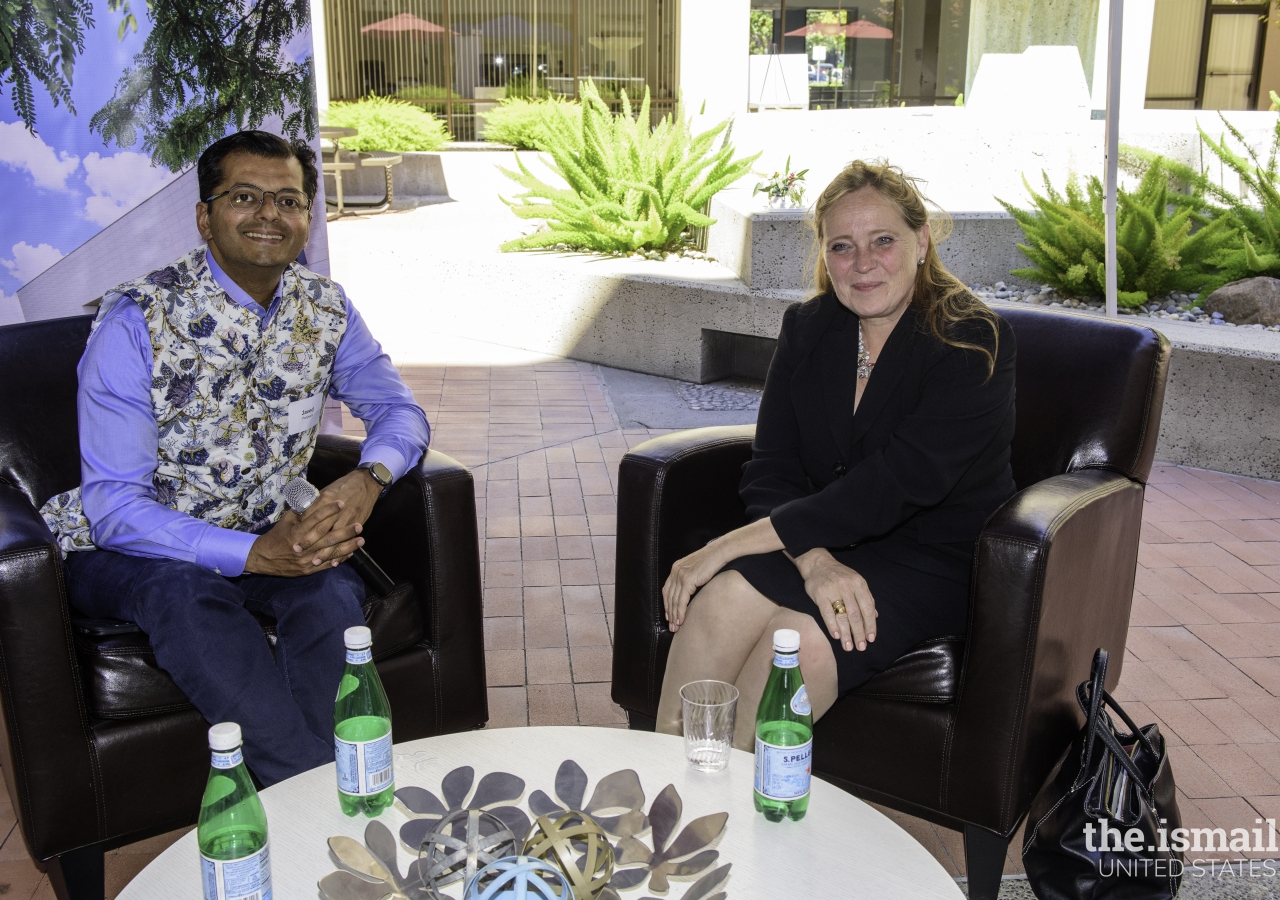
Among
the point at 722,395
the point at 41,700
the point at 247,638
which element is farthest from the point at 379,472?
the point at 722,395

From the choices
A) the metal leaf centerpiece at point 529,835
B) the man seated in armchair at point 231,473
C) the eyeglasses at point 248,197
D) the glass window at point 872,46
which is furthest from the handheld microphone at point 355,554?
the glass window at point 872,46

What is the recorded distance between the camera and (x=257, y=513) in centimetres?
208

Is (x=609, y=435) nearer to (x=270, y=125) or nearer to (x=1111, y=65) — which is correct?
(x=270, y=125)

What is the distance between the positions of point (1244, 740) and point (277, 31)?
3.12 m

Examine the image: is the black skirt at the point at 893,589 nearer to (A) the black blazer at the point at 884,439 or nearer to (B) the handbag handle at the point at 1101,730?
(A) the black blazer at the point at 884,439

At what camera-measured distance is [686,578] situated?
2010 millimetres

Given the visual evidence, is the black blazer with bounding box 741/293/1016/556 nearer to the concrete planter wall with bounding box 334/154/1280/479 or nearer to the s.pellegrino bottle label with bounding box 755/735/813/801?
Answer: the s.pellegrino bottle label with bounding box 755/735/813/801

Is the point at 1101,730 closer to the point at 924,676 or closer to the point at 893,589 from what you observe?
the point at 924,676

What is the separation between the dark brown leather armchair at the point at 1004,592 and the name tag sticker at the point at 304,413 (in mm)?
629

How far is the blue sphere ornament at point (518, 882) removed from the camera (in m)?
1.03

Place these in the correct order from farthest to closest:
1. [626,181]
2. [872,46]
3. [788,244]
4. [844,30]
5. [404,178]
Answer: [872,46] < [844,30] < [404,178] < [626,181] < [788,244]

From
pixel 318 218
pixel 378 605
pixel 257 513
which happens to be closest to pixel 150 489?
pixel 257 513

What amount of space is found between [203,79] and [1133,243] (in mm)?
3929

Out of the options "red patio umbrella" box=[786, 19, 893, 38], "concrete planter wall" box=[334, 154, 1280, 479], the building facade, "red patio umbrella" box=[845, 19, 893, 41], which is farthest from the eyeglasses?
"red patio umbrella" box=[845, 19, 893, 41]
